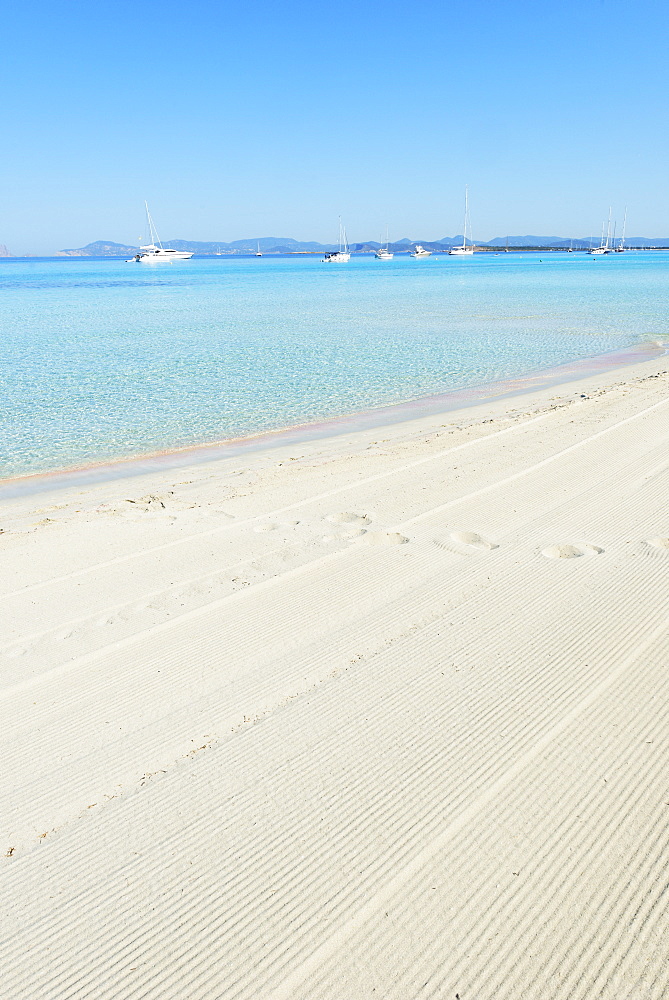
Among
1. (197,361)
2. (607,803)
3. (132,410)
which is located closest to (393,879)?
(607,803)

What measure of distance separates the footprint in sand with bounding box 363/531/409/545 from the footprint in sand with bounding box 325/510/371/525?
32cm

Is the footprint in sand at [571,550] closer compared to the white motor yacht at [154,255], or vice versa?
the footprint in sand at [571,550]

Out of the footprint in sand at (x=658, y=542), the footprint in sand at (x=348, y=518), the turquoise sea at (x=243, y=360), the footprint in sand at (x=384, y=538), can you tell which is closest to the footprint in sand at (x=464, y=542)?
the footprint in sand at (x=384, y=538)

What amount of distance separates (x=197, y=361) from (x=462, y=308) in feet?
58.7

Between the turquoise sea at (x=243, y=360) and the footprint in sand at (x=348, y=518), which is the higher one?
the footprint in sand at (x=348, y=518)

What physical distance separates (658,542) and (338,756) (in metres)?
3.40

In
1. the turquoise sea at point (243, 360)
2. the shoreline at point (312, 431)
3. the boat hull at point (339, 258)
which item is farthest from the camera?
the boat hull at point (339, 258)

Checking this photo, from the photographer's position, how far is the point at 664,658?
12.3 feet

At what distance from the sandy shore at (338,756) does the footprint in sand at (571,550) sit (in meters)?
0.03

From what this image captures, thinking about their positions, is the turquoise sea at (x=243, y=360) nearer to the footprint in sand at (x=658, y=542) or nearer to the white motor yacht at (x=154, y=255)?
the footprint in sand at (x=658, y=542)

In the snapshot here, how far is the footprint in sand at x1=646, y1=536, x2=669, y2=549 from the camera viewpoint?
523 cm

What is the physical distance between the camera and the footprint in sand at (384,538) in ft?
18.1

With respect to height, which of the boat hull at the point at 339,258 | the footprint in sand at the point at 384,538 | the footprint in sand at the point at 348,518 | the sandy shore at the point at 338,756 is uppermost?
the sandy shore at the point at 338,756

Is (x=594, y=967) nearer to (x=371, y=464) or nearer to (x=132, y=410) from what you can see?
(x=371, y=464)
